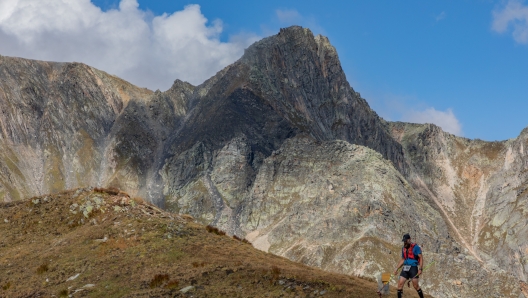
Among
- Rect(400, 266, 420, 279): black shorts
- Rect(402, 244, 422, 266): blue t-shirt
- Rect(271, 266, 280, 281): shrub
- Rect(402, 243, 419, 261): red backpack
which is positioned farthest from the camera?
Rect(271, 266, 280, 281): shrub

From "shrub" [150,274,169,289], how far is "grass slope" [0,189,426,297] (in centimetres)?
6

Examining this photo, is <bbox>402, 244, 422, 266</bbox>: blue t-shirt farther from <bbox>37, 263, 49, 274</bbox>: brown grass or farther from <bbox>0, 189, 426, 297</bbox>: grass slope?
<bbox>37, 263, 49, 274</bbox>: brown grass

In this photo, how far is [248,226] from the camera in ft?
544

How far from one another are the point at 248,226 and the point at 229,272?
13813 cm

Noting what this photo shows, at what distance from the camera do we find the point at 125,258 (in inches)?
1277

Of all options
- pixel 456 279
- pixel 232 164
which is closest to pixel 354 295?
pixel 456 279

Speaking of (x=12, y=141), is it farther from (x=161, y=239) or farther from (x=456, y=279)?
(x=161, y=239)

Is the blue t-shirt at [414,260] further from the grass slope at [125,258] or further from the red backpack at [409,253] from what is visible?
the grass slope at [125,258]

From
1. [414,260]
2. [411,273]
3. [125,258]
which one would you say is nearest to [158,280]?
[125,258]

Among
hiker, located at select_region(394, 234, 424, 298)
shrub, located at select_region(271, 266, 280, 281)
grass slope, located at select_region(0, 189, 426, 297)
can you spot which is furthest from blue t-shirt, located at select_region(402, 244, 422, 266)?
shrub, located at select_region(271, 266, 280, 281)

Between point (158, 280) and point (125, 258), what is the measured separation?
549 cm

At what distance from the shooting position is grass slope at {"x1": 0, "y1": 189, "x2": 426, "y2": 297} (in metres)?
26.8

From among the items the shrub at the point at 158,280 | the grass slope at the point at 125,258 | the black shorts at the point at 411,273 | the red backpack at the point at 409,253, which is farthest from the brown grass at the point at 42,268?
the red backpack at the point at 409,253

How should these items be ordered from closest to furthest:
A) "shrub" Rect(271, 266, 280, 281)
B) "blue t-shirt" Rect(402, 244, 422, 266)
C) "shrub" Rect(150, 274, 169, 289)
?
"blue t-shirt" Rect(402, 244, 422, 266) < "shrub" Rect(271, 266, 280, 281) < "shrub" Rect(150, 274, 169, 289)
